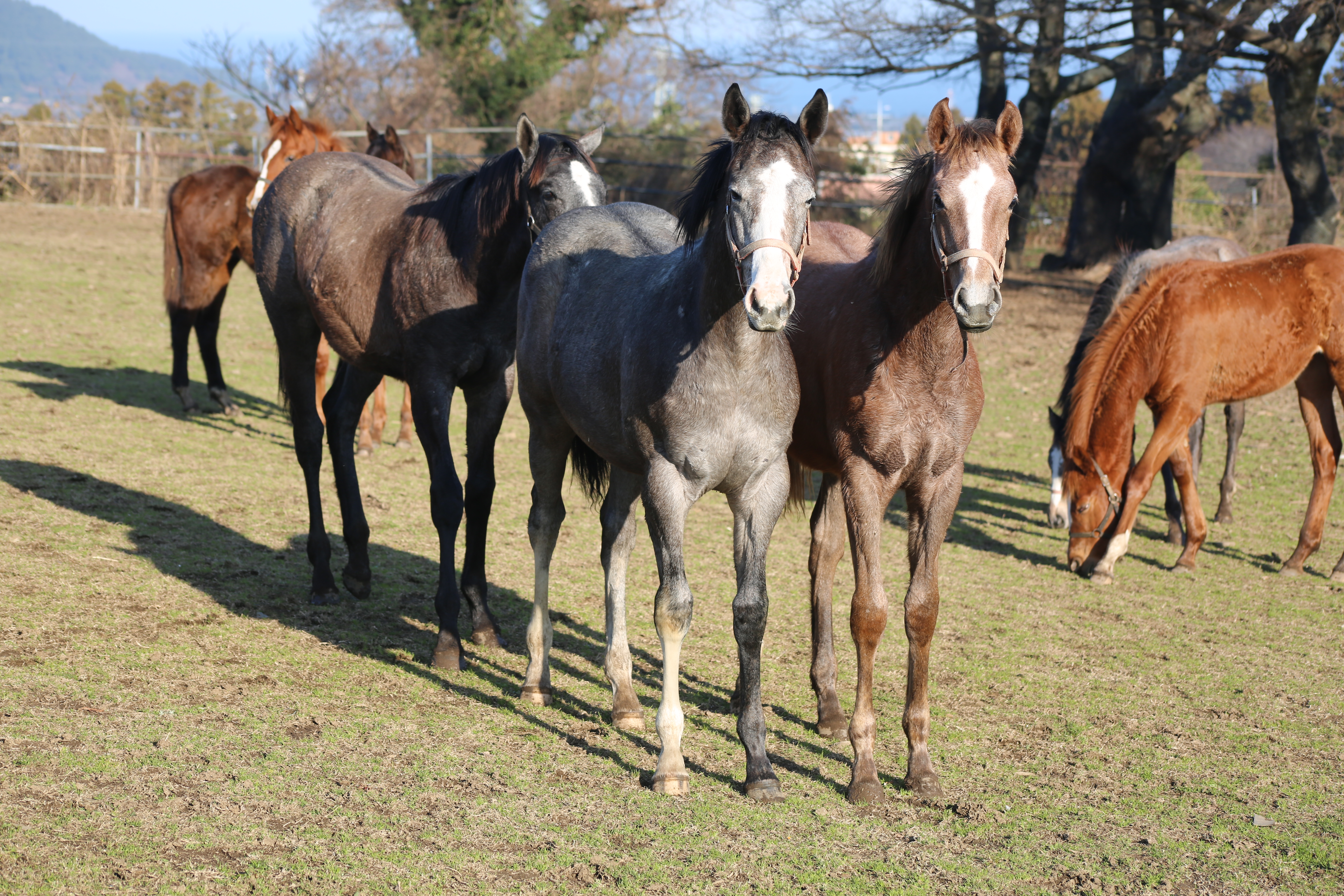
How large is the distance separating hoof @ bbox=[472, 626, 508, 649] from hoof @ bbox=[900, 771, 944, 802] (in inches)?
82.7

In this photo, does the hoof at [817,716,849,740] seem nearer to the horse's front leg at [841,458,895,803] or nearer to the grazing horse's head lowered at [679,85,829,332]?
the horse's front leg at [841,458,895,803]

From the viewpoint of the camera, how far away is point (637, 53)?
3294 cm

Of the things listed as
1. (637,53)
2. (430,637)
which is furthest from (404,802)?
(637,53)

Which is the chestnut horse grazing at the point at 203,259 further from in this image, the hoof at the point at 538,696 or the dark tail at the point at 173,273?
the hoof at the point at 538,696

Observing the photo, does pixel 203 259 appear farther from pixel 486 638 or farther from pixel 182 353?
pixel 486 638

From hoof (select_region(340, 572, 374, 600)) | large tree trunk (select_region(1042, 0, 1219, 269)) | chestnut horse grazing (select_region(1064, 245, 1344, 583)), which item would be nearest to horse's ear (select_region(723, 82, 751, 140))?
hoof (select_region(340, 572, 374, 600))

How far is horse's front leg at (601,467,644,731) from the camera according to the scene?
A: 4.11 meters

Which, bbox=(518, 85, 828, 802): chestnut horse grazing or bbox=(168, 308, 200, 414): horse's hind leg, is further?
bbox=(168, 308, 200, 414): horse's hind leg

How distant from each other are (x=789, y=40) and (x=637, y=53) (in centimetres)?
1688

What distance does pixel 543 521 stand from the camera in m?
4.46

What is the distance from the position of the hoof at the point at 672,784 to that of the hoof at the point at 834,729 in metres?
0.83

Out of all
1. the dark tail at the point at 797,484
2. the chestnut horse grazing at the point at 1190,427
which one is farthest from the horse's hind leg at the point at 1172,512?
the dark tail at the point at 797,484

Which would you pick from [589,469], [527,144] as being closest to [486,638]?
[589,469]

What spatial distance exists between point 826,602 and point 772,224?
181 centimetres
